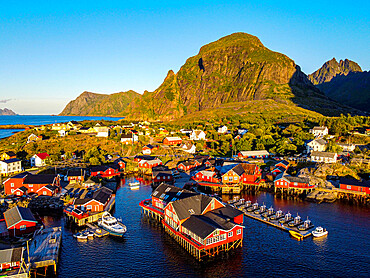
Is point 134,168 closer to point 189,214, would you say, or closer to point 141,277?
point 189,214

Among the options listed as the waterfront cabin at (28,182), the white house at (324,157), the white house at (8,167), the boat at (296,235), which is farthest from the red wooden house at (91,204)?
the white house at (324,157)

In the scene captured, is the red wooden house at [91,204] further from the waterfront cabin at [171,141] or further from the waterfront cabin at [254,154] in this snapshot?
the waterfront cabin at [171,141]

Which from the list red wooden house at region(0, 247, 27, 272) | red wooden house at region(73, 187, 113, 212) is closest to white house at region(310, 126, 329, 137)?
red wooden house at region(73, 187, 113, 212)

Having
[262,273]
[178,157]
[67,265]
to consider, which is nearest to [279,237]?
[262,273]

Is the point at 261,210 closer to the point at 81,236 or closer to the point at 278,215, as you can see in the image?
the point at 278,215

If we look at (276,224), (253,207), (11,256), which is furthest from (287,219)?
(11,256)

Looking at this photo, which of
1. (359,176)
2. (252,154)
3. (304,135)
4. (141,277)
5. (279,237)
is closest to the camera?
(141,277)

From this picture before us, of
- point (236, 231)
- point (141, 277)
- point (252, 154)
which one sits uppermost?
point (252, 154)
